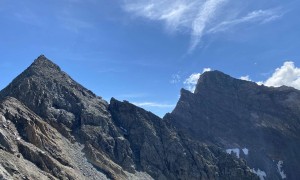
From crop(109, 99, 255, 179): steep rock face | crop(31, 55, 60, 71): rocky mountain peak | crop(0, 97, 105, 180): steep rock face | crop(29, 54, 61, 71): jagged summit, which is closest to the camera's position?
crop(0, 97, 105, 180): steep rock face

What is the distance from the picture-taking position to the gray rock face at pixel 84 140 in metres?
118

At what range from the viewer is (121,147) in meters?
164

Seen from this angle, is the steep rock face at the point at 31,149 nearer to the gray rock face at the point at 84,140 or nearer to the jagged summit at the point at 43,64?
the gray rock face at the point at 84,140

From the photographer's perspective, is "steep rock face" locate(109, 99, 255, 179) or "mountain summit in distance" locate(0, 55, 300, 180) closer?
"mountain summit in distance" locate(0, 55, 300, 180)

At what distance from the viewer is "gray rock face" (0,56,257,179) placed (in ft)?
386

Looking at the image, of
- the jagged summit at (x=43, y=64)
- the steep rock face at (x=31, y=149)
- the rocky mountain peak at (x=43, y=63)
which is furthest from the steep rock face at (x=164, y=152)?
the steep rock face at (x=31, y=149)

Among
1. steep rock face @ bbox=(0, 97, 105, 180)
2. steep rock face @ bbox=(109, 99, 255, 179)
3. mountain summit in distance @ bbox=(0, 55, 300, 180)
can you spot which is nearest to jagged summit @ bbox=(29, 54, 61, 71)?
mountain summit in distance @ bbox=(0, 55, 300, 180)

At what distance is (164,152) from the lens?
180125 mm

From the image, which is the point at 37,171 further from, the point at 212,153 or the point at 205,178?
the point at 212,153

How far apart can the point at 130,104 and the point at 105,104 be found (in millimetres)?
11578

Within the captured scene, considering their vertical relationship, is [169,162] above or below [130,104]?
below

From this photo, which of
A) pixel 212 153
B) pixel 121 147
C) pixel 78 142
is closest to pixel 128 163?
pixel 121 147

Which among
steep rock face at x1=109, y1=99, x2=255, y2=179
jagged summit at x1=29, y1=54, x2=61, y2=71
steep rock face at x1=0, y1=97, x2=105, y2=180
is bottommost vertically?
steep rock face at x1=0, y1=97, x2=105, y2=180

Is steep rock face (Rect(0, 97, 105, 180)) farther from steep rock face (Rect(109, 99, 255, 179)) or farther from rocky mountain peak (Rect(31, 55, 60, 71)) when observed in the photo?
rocky mountain peak (Rect(31, 55, 60, 71))
